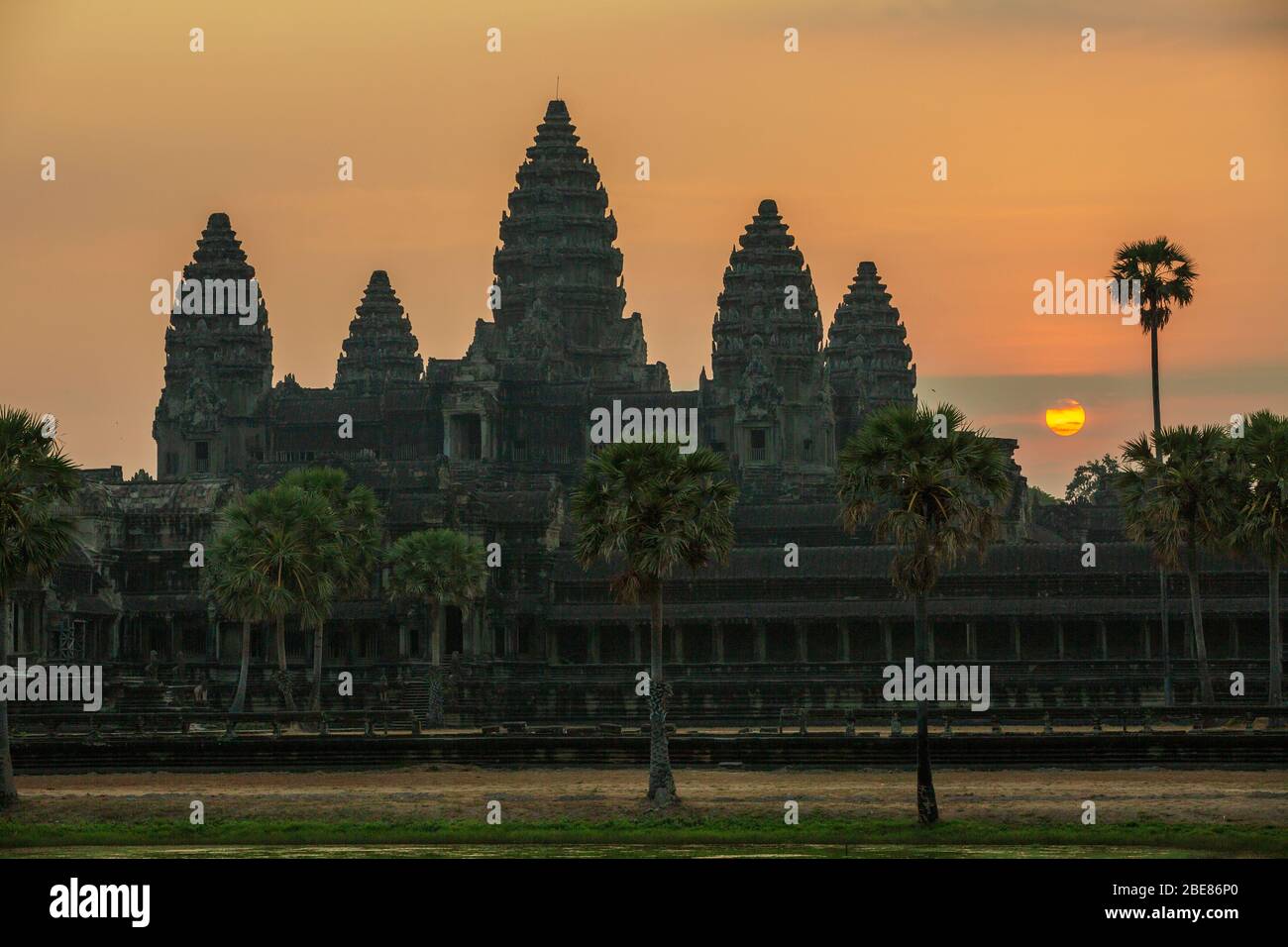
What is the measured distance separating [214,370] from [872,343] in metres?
53.7

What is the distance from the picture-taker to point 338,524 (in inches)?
3302

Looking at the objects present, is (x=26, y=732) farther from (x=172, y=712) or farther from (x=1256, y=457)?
(x=1256, y=457)

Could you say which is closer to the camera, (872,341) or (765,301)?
(765,301)

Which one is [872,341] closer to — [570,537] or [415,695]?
[570,537]

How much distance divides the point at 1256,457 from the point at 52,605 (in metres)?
48.2

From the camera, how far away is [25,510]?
166 ft

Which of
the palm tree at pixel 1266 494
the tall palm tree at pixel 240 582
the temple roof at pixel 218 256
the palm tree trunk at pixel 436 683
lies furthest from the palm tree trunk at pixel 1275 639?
the temple roof at pixel 218 256

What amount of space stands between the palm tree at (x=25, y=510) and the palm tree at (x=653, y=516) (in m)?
11.1

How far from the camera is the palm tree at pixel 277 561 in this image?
77625 millimetres

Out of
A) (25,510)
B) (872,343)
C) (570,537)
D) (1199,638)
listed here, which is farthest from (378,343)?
(25,510)

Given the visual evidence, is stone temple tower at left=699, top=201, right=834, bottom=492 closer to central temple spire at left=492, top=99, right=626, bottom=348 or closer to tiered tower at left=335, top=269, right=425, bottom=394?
central temple spire at left=492, top=99, right=626, bottom=348

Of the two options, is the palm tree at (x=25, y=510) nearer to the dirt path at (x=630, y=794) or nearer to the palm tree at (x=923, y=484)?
the dirt path at (x=630, y=794)

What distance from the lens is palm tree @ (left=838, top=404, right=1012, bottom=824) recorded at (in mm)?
47125
